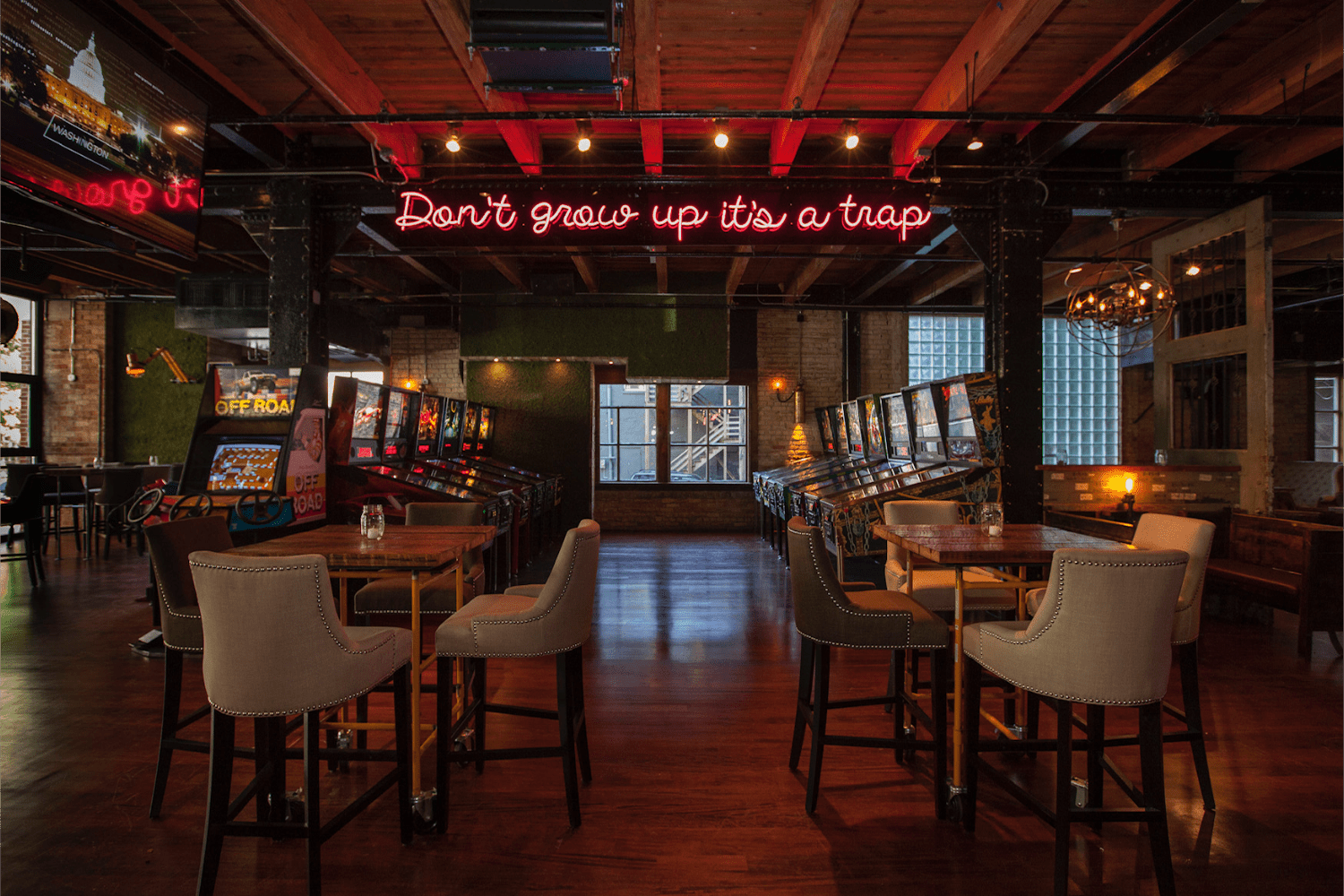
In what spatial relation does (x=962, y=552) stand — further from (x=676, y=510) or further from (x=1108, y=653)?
(x=676, y=510)

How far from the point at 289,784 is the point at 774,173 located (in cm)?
425

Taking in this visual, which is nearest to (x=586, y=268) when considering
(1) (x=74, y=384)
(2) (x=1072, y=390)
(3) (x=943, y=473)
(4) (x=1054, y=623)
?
(3) (x=943, y=473)

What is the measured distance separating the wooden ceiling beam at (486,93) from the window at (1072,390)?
6652mm

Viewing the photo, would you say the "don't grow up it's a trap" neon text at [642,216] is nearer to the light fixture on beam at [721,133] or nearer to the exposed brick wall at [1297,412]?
the light fixture on beam at [721,133]

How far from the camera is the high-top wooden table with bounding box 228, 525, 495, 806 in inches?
81.7

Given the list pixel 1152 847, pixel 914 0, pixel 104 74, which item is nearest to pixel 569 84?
pixel 914 0

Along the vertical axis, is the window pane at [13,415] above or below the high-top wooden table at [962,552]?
above

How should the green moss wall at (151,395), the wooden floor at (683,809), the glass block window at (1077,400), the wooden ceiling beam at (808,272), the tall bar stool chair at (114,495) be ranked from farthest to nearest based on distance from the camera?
the glass block window at (1077,400) → the green moss wall at (151,395) → the tall bar stool chair at (114,495) → the wooden ceiling beam at (808,272) → the wooden floor at (683,809)

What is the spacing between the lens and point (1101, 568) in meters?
1.67

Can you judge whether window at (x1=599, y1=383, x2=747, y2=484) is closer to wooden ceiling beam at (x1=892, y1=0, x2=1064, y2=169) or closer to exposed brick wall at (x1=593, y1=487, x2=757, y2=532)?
exposed brick wall at (x1=593, y1=487, x2=757, y2=532)

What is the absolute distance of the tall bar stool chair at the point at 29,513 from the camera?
17.7ft

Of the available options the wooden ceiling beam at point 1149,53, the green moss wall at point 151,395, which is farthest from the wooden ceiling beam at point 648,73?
the green moss wall at point 151,395

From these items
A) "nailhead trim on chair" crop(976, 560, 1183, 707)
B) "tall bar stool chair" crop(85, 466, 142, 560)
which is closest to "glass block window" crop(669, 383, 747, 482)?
"tall bar stool chair" crop(85, 466, 142, 560)

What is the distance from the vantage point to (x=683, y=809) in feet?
7.19
